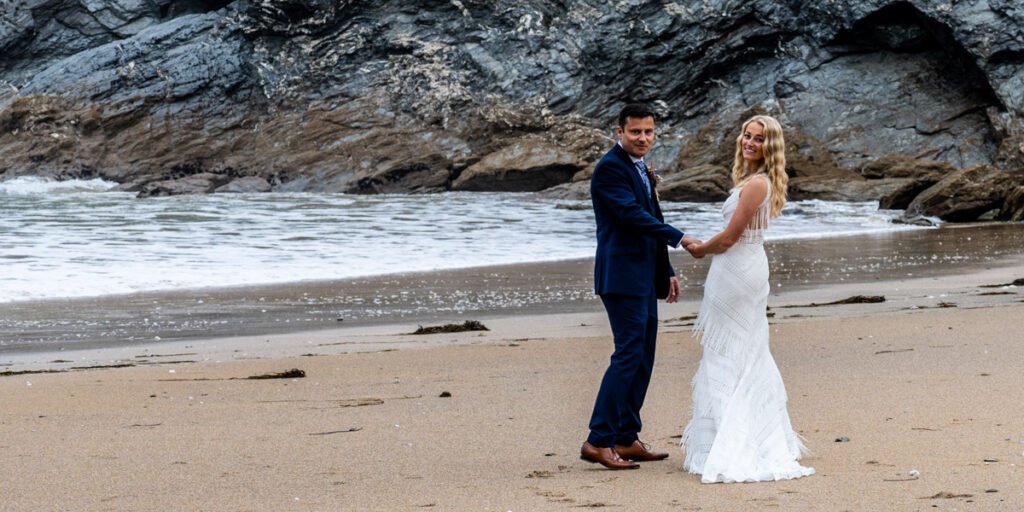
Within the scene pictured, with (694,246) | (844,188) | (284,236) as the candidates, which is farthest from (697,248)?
(844,188)

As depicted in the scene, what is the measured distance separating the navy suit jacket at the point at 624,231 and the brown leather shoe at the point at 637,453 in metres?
0.59

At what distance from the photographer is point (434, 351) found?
25.6 feet

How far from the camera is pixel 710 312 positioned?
15.5ft

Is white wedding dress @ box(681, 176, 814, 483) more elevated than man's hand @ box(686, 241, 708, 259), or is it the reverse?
man's hand @ box(686, 241, 708, 259)

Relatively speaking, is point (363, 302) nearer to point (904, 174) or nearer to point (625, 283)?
point (625, 283)

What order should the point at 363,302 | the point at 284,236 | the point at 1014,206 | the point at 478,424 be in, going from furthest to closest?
the point at 1014,206
the point at 284,236
the point at 363,302
the point at 478,424

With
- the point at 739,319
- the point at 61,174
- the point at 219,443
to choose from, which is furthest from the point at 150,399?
the point at 61,174

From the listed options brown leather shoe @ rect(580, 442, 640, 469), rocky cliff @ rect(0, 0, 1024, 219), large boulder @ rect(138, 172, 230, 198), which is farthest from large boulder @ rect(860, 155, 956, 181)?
brown leather shoe @ rect(580, 442, 640, 469)

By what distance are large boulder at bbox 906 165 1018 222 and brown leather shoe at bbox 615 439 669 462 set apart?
20964 mm

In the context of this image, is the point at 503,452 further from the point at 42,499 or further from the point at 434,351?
the point at 434,351

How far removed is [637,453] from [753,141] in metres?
1.29

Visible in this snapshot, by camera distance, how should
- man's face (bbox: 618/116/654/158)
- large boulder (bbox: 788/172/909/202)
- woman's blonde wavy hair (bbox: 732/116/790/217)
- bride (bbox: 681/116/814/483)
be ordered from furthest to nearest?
large boulder (bbox: 788/172/909/202) < man's face (bbox: 618/116/654/158) < woman's blonde wavy hair (bbox: 732/116/790/217) < bride (bbox: 681/116/814/483)

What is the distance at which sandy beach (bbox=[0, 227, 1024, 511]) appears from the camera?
412 cm

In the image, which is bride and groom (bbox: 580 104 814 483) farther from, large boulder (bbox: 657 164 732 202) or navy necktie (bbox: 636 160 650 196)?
large boulder (bbox: 657 164 732 202)
